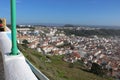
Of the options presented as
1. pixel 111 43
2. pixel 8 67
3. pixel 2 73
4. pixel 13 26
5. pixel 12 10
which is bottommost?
pixel 111 43

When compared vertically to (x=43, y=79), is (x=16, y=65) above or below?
above

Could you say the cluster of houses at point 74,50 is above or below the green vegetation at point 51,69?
below

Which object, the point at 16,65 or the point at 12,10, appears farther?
the point at 12,10

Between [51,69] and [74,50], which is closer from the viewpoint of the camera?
[51,69]

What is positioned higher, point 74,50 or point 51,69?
point 51,69

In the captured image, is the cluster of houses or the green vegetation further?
the cluster of houses

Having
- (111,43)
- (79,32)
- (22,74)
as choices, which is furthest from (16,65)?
(79,32)

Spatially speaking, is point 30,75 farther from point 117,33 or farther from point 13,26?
point 117,33

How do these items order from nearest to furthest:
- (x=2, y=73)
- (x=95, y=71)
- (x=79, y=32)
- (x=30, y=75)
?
1. (x=30, y=75)
2. (x=2, y=73)
3. (x=95, y=71)
4. (x=79, y=32)

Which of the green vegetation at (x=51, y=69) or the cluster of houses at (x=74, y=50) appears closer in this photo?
the green vegetation at (x=51, y=69)

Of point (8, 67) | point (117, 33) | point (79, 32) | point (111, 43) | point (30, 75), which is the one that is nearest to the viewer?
point (30, 75)

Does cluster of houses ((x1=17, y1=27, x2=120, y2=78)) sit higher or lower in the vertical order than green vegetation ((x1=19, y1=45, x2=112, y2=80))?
lower
